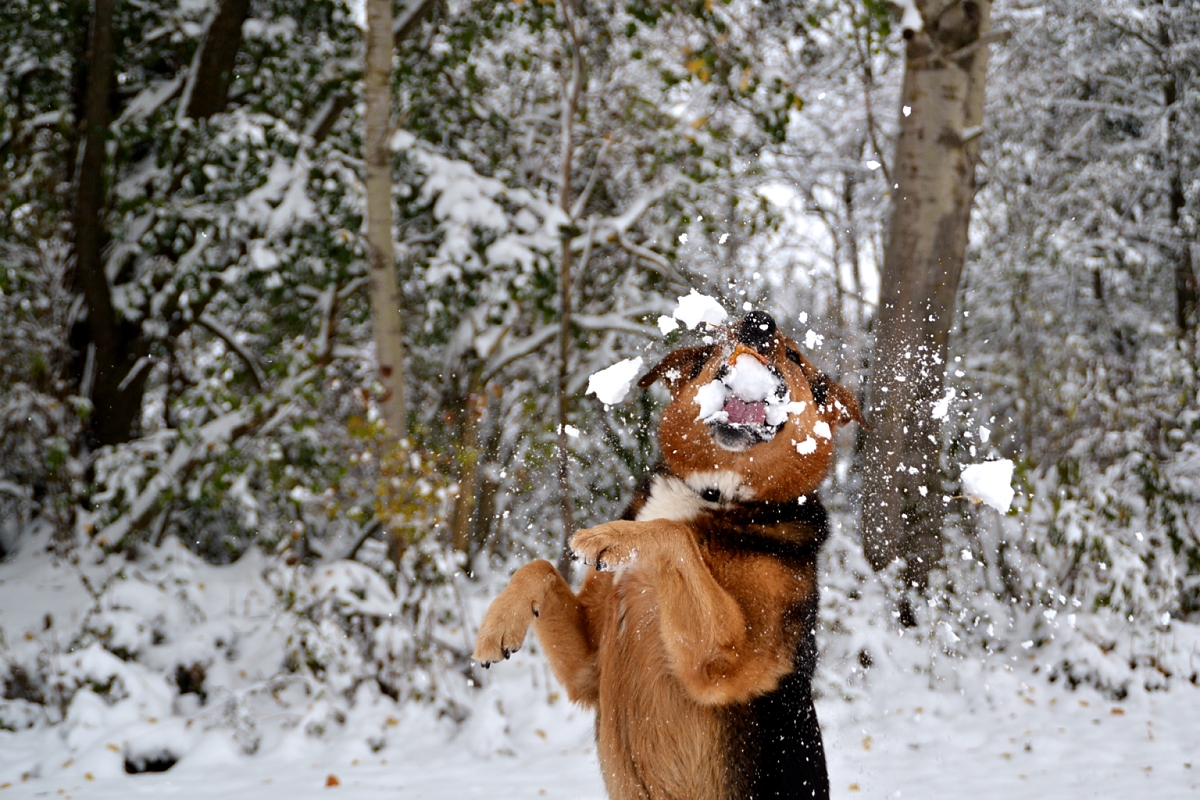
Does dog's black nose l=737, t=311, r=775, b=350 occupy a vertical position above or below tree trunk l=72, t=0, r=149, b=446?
below

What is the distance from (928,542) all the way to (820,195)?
10.4 metres

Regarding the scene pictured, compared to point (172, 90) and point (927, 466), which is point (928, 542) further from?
point (172, 90)

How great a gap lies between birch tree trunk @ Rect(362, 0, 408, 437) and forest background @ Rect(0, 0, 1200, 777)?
0.12 ft

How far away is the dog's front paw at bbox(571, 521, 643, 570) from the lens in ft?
6.53

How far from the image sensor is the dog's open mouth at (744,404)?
2.16m

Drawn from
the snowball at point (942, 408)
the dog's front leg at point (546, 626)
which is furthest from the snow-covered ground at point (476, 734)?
the dog's front leg at point (546, 626)

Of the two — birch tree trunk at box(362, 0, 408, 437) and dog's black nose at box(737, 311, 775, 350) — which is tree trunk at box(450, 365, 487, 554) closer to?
birch tree trunk at box(362, 0, 408, 437)

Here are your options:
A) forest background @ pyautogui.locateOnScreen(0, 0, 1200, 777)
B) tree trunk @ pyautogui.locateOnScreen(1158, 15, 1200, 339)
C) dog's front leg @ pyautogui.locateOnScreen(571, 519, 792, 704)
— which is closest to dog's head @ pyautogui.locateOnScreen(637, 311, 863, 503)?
dog's front leg @ pyautogui.locateOnScreen(571, 519, 792, 704)

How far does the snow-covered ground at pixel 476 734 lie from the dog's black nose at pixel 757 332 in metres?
3.14

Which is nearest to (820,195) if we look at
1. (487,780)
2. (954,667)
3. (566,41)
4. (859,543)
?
(566,41)

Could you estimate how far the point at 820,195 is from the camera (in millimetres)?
15273

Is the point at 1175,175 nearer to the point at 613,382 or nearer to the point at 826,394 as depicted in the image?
the point at 826,394

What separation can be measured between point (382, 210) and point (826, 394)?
417 centimetres

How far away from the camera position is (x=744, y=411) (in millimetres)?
2199
